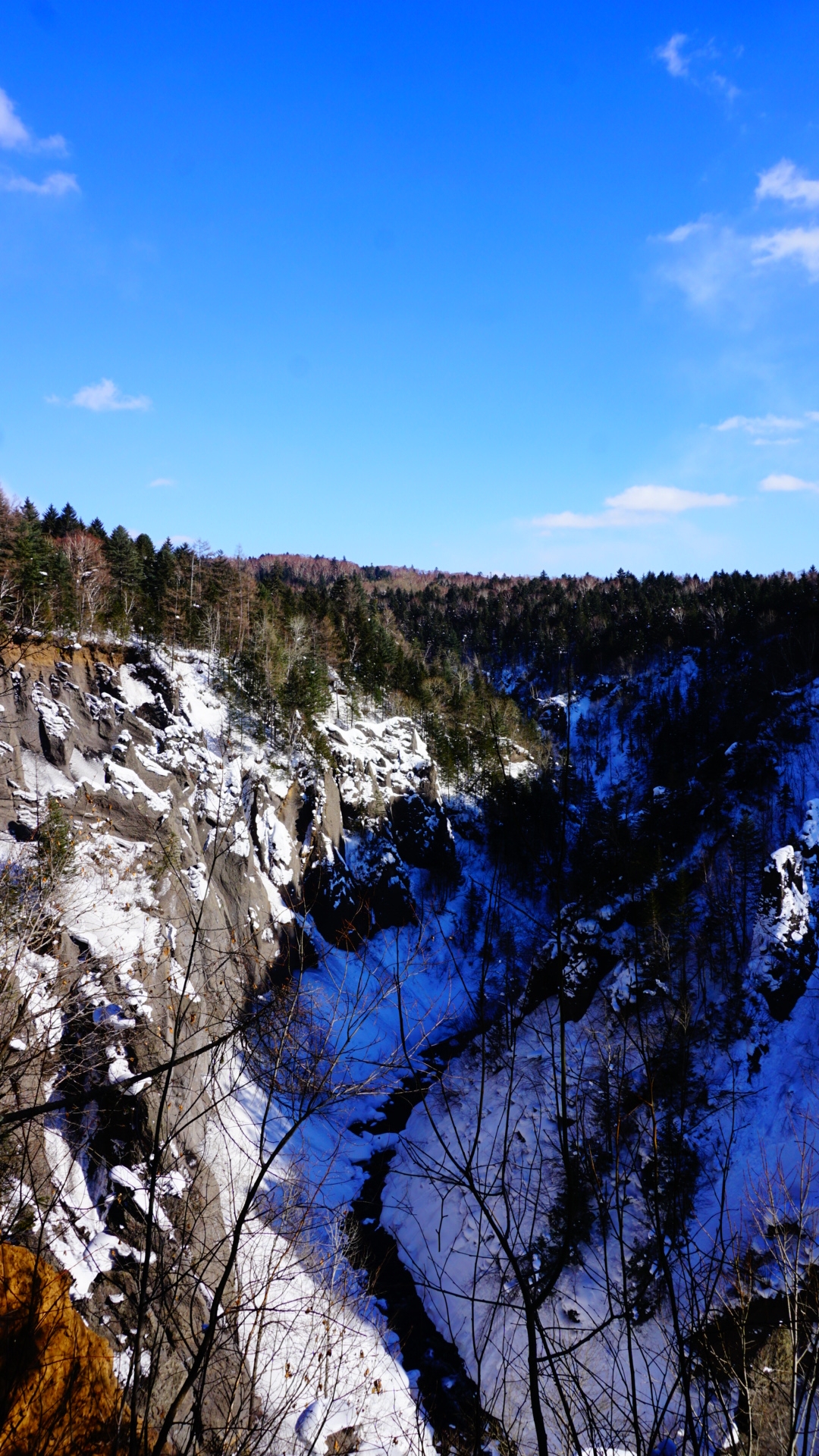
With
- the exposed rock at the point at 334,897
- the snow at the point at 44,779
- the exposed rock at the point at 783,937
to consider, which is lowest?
the exposed rock at the point at 334,897

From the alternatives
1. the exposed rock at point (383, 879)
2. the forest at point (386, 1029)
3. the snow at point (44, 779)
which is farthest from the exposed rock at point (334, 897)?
the snow at point (44, 779)

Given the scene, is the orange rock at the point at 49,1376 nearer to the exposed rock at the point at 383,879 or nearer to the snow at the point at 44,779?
Answer: the snow at the point at 44,779

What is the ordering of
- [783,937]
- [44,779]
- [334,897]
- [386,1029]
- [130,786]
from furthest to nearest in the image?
[334,897] < [386,1029] < [130,786] < [783,937] < [44,779]

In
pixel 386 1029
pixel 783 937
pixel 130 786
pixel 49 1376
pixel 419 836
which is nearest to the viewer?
pixel 49 1376

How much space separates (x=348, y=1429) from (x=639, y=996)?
56.7ft

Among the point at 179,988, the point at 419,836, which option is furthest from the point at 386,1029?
the point at 419,836

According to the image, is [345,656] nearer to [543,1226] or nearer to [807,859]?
[807,859]

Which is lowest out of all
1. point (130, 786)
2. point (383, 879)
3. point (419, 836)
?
point (383, 879)

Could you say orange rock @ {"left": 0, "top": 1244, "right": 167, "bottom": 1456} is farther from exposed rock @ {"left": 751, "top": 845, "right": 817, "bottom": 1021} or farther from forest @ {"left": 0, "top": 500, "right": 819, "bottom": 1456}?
exposed rock @ {"left": 751, "top": 845, "right": 817, "bottom": 1021}

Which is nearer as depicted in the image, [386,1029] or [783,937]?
[783,937]

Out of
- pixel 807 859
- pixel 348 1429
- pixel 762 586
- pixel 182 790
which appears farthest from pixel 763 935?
pixel 762 586

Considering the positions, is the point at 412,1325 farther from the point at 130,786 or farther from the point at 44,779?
the point at 44,779

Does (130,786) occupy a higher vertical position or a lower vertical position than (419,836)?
higher

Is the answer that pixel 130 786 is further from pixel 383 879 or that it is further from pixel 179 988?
pixel 383 879
